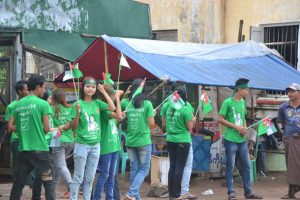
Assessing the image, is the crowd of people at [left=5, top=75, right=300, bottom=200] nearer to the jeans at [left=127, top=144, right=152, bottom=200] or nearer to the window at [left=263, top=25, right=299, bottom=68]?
the jeans at [left=127, top=144, right=152, bottom=200]

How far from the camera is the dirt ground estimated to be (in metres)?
10.2

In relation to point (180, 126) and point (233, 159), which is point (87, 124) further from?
point (233, 159)

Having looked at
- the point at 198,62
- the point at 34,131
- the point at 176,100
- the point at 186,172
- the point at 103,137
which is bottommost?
the point at 186,172

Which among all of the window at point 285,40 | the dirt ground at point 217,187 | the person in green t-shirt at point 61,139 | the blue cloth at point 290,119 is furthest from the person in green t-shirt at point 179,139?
the window at point 285,40

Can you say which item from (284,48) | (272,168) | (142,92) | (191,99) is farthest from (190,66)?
(284,48)

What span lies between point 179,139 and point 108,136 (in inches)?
49.9

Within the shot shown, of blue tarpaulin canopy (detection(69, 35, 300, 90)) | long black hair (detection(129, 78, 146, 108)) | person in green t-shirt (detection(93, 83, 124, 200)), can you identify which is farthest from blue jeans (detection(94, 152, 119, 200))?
blue tarpaulin canopy (detection(69, 35, 300, 90))

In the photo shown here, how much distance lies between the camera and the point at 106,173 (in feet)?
25.8

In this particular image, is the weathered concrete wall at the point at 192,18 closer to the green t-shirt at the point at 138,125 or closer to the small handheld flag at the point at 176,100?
the small handheld flag at the point at 176,100

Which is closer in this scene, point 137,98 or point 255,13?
point 137,98

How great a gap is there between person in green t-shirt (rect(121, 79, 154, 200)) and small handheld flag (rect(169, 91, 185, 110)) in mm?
336

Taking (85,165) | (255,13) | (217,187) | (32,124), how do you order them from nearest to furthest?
(32,124) < (85,165) < (217,187) < (255,13)

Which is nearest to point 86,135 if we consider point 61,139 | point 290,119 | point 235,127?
point 61,139

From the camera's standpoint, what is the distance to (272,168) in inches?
500
